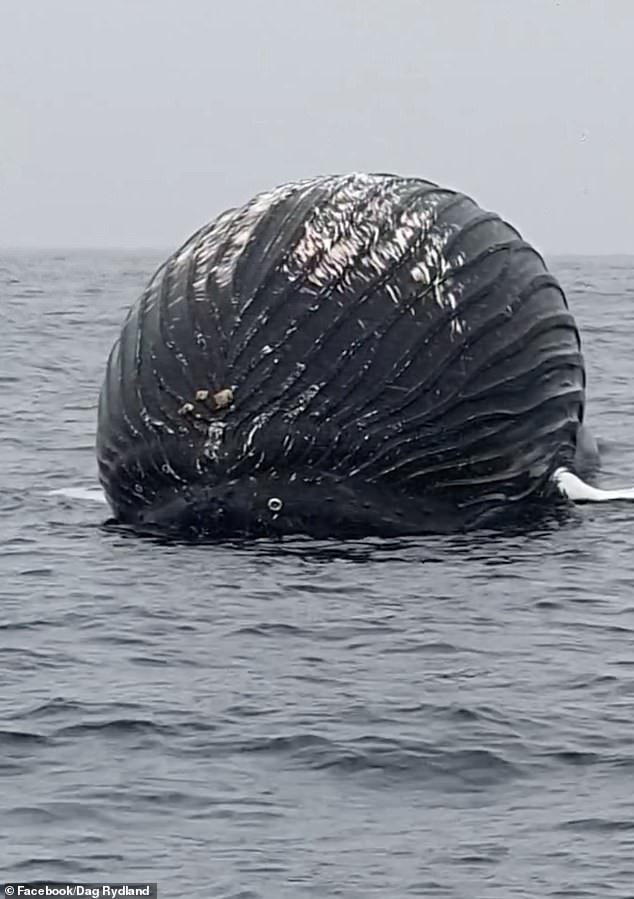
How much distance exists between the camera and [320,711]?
13695mm

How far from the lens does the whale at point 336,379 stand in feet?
58.0

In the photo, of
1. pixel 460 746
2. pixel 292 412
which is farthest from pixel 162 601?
pixel 460 746

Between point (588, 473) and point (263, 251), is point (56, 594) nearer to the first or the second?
point (263, 251)

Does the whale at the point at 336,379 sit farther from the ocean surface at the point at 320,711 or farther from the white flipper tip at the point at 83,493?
the white flipper tip at the point at 83,493

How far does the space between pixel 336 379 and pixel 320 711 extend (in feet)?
14.3

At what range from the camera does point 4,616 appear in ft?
53.0

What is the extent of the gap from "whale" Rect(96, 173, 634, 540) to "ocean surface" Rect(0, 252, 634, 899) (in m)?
0.34

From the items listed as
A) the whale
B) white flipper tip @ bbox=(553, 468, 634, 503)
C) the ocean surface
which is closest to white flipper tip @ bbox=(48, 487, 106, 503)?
the ocean surface

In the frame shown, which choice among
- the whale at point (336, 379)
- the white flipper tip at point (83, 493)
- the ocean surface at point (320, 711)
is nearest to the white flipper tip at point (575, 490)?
the ocean surface at point (320, 711)

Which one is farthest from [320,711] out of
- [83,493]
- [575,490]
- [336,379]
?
[83,493]

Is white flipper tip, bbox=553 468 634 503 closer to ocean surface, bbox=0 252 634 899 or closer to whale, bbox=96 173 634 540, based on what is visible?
ocean surface, bbox=0 252 634 899

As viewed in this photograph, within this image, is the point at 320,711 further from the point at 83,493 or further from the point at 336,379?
the point at 83,493

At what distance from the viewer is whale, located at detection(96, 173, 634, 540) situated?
696 inches

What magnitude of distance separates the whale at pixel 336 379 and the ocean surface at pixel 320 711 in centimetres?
34
